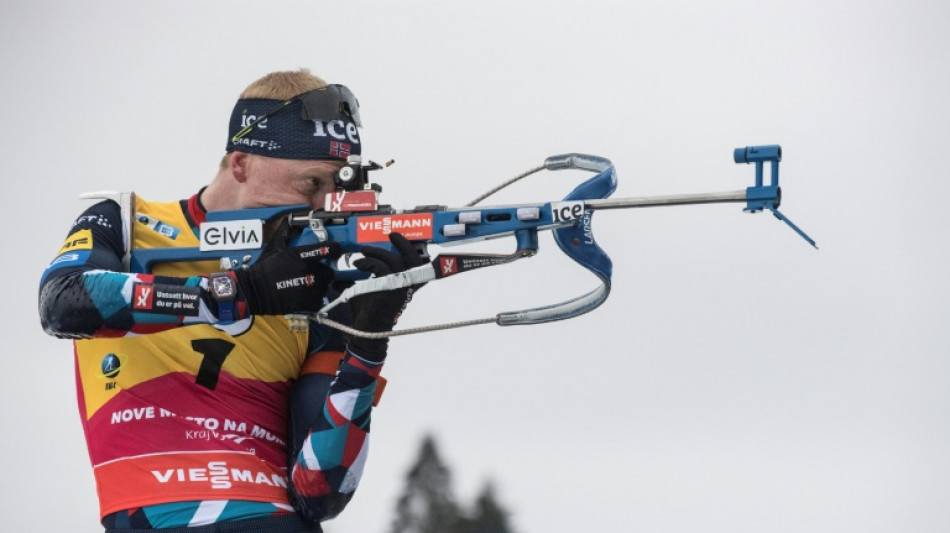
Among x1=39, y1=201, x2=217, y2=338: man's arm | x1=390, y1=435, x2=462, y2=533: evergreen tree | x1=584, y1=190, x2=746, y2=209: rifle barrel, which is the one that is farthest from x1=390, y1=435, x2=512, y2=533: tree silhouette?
x1=584, y1=190, x2=746, y2=209: rifle barrel

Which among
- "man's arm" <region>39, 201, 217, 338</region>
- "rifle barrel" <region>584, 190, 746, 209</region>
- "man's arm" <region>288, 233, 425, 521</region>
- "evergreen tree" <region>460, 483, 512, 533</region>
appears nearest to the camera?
"rifle barrel" <region>584, 190, 746, 209</region>

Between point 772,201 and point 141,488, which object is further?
point 141,488

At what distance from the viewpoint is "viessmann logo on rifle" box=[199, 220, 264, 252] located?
7.79 metres

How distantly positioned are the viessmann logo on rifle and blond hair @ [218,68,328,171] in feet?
1.40

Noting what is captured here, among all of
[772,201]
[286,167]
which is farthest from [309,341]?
[772,201]

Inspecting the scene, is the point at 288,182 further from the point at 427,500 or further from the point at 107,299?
the point at 427,500

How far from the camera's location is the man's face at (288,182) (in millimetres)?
7969

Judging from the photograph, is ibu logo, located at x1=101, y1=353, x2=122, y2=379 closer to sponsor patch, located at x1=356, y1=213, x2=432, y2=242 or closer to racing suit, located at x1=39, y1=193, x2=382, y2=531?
racing suit, located at x1=39, y1=193, x2=382, y2=531

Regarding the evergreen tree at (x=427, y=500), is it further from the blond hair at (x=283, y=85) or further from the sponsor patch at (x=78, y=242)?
the sponsor patch at (x=78, y=242)

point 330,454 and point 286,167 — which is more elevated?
point 286,167

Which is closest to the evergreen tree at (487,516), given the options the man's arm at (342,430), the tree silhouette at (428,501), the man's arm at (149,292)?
the tree silhouette at (428,501)

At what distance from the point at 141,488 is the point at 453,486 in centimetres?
819

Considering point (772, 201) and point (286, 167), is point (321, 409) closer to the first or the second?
point (286, 167)

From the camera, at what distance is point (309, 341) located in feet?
27.0
